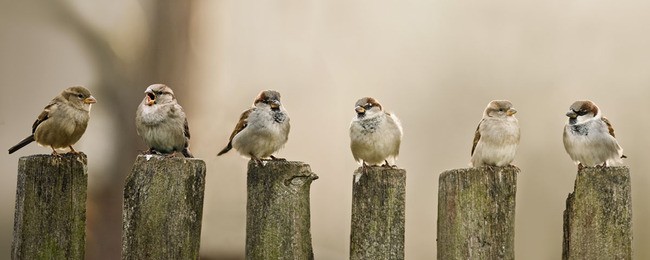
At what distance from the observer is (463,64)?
5.63 m

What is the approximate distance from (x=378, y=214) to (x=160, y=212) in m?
0.73

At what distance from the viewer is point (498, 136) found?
432 cm

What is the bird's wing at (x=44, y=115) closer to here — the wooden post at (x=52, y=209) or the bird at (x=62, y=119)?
the bird at (x=62, y=119)

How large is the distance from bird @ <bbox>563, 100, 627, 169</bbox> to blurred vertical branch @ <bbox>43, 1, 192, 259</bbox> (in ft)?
7.98

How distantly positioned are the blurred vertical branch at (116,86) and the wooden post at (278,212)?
261 cm

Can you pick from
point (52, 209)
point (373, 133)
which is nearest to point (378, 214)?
point (52, 209)

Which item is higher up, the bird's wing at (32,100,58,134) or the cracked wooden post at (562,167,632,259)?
the bird's wing at (32,100,58,134)

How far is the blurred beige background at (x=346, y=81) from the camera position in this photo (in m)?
5.47

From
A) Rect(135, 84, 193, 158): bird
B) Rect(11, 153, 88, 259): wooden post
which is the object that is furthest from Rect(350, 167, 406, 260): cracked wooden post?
Rect(135, 84, 193, 158): bird

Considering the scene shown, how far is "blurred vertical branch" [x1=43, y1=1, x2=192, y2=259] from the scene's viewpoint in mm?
5434

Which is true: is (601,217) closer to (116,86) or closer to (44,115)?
(44,115)

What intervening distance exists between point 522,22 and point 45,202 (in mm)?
3623

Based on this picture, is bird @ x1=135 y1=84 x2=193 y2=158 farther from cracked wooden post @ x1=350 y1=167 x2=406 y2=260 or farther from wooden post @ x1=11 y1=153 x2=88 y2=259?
cracked wooden post @ x1=350 y1=167 x2=406 y2=260

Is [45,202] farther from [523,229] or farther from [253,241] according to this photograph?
[523,229]
